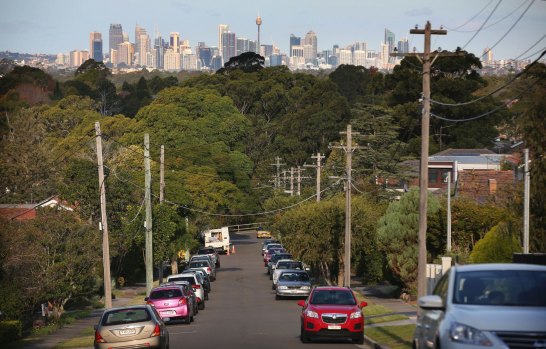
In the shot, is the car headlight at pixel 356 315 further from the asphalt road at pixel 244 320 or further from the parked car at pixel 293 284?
the parked car at pixel 293 284

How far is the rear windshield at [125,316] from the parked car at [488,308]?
1219 centimetres

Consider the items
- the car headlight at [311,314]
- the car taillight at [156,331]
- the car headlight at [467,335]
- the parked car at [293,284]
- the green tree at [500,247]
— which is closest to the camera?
the car headlight at [467,335]

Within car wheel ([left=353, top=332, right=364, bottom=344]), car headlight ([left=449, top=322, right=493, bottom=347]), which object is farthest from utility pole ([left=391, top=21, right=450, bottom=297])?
car headlight ([left=449, top=322, right=493, bottom=347])

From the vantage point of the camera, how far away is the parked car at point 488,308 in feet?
39.2

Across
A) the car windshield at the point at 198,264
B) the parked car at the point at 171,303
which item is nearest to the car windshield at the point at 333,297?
the parked car at the point at 171,303

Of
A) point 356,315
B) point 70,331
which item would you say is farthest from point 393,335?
point 70,331

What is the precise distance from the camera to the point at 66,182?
65.1 m

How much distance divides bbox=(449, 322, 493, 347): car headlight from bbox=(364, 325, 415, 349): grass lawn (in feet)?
44.3

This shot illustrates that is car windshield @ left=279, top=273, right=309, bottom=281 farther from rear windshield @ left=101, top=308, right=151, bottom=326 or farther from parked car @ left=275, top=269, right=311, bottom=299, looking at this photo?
rear windshield @ left=101, top=308, right=151, bottom=326

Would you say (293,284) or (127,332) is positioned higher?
(127,332)

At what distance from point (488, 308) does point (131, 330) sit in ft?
46.8

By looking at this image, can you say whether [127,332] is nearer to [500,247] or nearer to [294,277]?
[500,247]

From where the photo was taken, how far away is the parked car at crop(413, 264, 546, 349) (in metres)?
12.0

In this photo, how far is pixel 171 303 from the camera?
38.2 m
